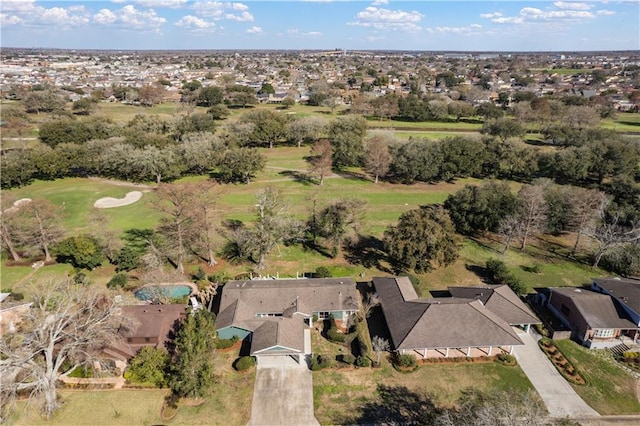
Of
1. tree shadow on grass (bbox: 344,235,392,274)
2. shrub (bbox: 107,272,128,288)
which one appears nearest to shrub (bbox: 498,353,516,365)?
tree shadow on grass (bbox: 344,235,392,274)

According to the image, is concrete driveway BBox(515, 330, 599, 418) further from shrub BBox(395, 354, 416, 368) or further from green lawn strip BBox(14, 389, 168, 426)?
green lawn strip BBox(14, 389, 168, 426)

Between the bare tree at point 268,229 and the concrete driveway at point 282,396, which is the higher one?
the bare tree at point 268,229

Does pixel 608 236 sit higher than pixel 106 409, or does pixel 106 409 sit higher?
pixel 608 236

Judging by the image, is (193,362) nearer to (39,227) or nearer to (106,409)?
(106,409)

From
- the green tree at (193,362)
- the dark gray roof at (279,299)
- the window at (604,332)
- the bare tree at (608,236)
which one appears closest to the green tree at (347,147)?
the bare tree at (608,236)

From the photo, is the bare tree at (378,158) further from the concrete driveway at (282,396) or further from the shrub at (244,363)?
the shrub at (244,363)

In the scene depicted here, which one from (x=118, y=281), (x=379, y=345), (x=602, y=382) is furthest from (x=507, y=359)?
(x=118, y=281)

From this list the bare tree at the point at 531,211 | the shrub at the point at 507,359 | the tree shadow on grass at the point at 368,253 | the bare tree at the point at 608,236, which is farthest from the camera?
the bare tree at the point at 531,211
